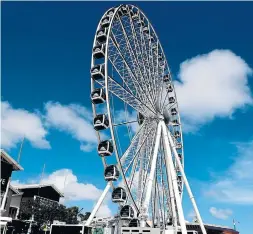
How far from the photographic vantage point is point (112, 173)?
84.5 ft

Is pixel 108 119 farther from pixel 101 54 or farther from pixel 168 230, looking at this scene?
pixel 168 230

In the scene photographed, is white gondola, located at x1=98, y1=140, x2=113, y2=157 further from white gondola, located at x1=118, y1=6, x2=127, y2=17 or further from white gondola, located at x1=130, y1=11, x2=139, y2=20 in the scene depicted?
white gondola, located at x1=130, y1=11, x2=139, y2=20

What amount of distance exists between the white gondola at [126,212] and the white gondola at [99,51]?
558 inches

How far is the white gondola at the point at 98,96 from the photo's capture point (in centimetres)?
2738

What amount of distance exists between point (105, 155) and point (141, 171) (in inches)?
201

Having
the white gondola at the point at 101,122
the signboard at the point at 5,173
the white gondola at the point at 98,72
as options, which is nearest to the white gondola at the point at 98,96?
the white gondola at the point at 98,72

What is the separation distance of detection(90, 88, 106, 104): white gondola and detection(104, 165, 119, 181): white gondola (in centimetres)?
611

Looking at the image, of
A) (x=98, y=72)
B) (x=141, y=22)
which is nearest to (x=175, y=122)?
(x=141, y=22)

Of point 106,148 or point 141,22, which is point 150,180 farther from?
point 141,22

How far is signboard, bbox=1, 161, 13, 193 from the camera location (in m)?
30.1

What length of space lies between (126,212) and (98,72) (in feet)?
41.8

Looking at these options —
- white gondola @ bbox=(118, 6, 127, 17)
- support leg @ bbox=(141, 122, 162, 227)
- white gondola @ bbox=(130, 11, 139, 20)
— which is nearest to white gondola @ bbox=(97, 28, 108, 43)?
white gondola @ bbox=(118, 6, 127, 17)

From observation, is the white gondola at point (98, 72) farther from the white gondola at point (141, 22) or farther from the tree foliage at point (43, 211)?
the tree foliage at point (43, 211)

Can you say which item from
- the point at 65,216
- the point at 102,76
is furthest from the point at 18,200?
the point at 102,76
